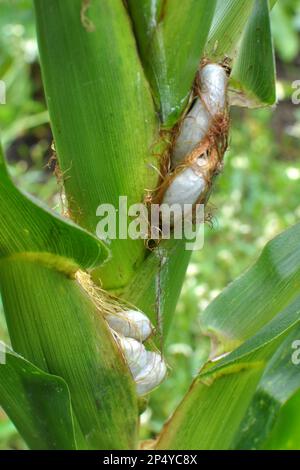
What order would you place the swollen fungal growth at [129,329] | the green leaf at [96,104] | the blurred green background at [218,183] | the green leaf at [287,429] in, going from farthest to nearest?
the blurred green background at [218,183], the green leaf at [287,429], the swollen fungal growth at [129,329], the green leaf at [96,104]

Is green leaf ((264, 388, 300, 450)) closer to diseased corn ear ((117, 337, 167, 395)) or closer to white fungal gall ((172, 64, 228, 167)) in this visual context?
diseased corn ear ((117, 337, 167, 395))

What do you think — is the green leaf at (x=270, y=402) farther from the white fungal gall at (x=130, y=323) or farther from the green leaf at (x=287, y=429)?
the white fungal gall at (x=130, y=323)

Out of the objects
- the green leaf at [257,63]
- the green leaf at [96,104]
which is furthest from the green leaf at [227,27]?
the green leaf at [96,104]

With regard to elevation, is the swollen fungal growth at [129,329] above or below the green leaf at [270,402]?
above

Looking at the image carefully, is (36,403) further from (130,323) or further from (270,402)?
(270,402)

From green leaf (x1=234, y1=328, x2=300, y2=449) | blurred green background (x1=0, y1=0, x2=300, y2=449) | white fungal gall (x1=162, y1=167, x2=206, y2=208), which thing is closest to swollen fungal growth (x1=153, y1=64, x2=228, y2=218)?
white fungal gall (x1=162, y1=167, x2=206, y2=208)

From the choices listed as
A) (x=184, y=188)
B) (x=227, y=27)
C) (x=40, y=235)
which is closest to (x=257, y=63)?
(x=227, y=27)
